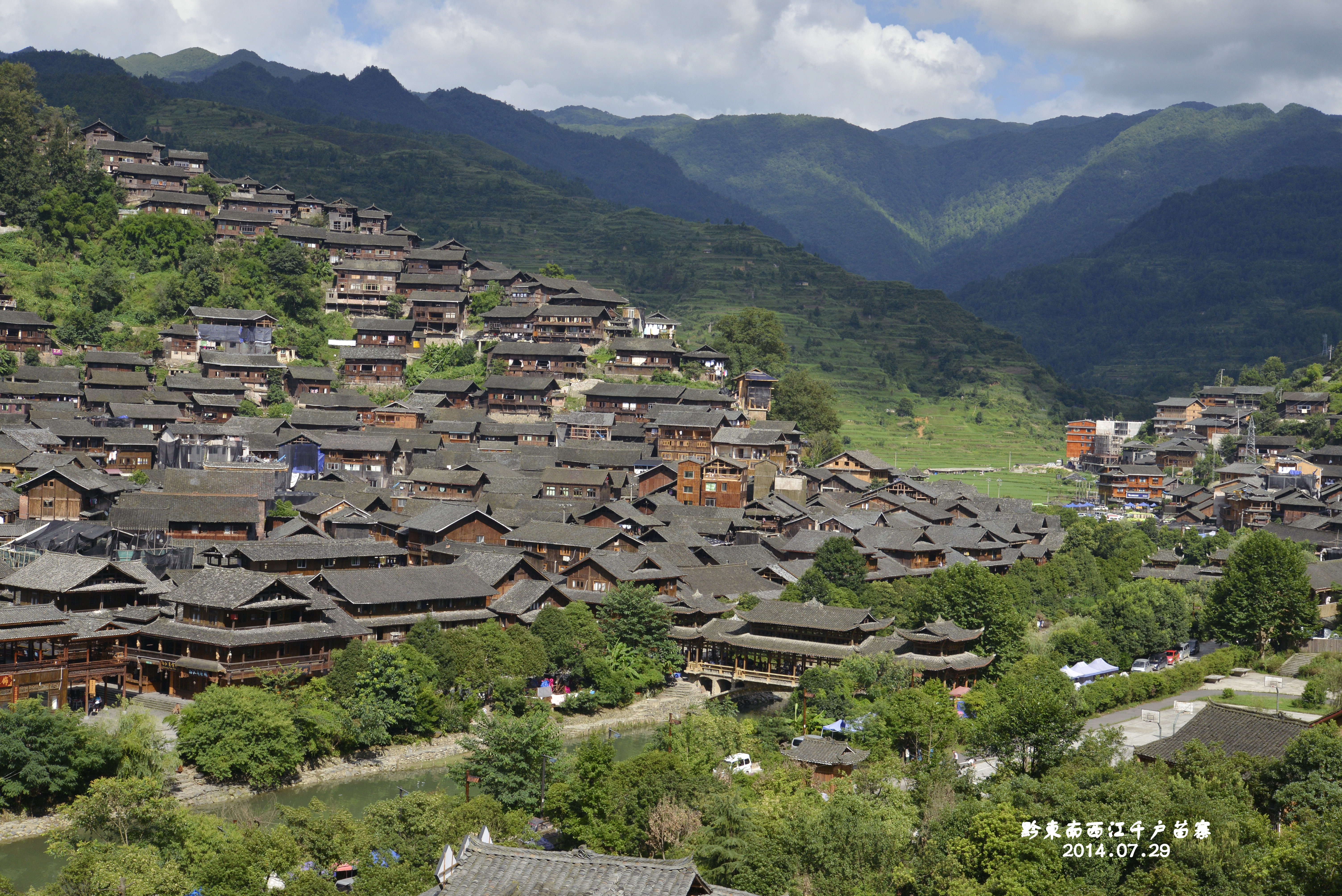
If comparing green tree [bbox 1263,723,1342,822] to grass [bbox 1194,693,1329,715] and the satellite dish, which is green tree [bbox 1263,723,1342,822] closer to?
grass [bbox 1194,693,1329,715]

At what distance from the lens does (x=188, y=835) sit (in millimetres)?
27125

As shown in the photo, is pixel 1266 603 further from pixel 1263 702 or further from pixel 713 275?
pixel 713 275

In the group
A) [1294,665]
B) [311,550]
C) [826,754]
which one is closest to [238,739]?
[311,550]

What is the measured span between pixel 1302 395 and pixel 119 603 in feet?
307

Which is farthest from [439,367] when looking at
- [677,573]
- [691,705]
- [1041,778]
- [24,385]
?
[1041,778]

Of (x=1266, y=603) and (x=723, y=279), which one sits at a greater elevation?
(x=723, y=279)

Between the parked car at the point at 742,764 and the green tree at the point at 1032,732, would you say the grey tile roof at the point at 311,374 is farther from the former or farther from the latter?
the green tree at the point at 1032,732

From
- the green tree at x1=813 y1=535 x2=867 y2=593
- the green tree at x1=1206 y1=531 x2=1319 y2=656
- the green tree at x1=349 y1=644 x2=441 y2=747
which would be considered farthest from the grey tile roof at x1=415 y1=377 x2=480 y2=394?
the green tree at x1=1206 y1=531 x2=1319 y2=656

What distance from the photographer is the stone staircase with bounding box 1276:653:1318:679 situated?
51688mm

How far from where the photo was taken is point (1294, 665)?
52.7m

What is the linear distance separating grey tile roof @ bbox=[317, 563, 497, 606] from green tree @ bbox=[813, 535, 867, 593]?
1651 centimetres

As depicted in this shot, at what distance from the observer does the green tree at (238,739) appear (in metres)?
36.1

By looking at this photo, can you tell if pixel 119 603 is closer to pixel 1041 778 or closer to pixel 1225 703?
pixel 1041 778

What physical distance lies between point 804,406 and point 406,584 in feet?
146
